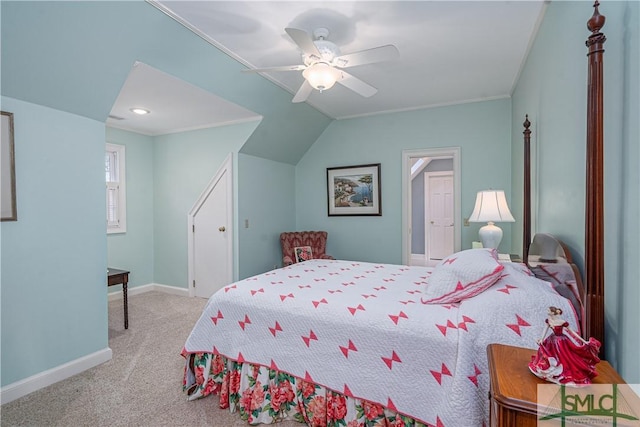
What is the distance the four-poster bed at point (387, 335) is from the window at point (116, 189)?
10.1ft

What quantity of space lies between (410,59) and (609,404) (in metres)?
2.80

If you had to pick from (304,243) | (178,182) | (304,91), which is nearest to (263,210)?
(304,243)

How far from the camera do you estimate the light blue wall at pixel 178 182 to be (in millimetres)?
4227

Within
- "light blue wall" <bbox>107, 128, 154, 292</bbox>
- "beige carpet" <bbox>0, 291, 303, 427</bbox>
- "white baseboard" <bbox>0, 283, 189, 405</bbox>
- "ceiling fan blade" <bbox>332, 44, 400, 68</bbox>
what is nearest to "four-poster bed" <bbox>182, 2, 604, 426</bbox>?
"beige carpet" <bbox>0, 291, 303, 427</bbox>

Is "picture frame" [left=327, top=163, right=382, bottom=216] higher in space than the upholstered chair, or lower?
higher

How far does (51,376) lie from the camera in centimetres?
226

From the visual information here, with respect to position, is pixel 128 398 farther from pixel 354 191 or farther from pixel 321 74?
pixel 354 191

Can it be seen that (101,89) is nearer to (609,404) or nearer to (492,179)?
(609,404)

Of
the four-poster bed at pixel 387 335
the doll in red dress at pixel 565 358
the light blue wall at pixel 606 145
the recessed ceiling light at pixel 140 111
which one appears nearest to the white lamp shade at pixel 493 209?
the light blue wall at pixel 606 145

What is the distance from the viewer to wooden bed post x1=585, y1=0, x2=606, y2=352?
1110 millimetres

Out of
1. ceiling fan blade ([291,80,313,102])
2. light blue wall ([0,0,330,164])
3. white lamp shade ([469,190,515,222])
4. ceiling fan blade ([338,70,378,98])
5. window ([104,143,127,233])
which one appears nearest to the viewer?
light blue wall ([0,0,330,164])

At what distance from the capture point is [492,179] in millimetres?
3971

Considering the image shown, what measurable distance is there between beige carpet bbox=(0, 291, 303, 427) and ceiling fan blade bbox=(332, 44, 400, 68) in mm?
2337

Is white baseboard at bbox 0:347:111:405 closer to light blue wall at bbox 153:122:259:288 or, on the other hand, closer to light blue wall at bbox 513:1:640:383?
light blue wall at bbox 153:122:259:288
